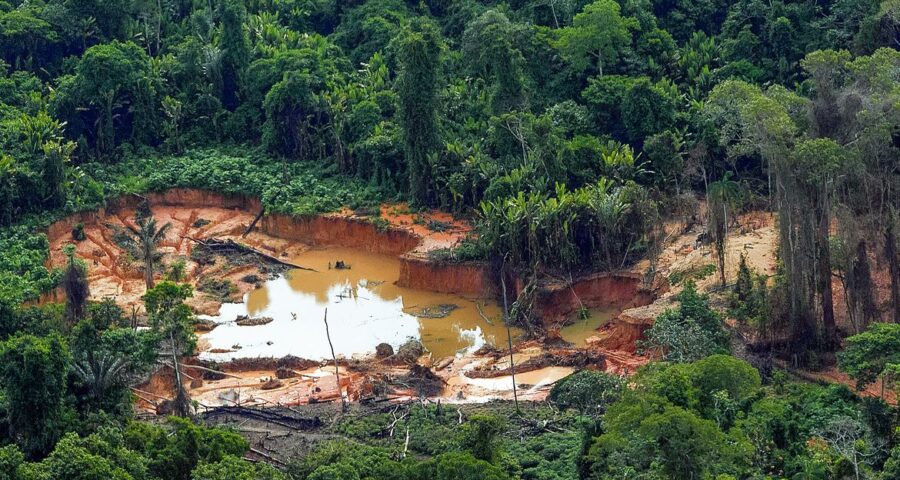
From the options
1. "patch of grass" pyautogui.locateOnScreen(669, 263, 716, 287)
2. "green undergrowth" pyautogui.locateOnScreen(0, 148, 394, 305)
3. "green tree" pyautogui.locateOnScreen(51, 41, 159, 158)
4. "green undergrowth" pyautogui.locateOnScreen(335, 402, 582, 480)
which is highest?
"green tree" pyautogui.locateOnScreen(51, 41, 159, 158)

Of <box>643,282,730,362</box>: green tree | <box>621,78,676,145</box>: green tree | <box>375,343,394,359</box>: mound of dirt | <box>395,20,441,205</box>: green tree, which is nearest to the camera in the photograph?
<box>643,282,730,362</box>: green tree

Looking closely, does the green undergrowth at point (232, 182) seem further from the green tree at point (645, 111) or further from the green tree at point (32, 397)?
the green tree at point (32, 397)

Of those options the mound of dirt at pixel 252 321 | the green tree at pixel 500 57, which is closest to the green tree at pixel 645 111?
the green tree at pixel 500 57

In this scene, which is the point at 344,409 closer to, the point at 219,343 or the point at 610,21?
the point at 219,343

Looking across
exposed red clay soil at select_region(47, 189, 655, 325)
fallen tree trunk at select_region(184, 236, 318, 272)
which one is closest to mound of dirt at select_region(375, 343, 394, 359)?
exposed red clay soil at select_region(47, 189, 655, 325)

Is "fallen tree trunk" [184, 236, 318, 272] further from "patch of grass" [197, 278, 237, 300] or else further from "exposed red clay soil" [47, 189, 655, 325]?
"patch of grass" [197, 278, 237, 300]

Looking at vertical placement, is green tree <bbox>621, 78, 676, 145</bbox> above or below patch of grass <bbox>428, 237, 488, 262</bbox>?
above
